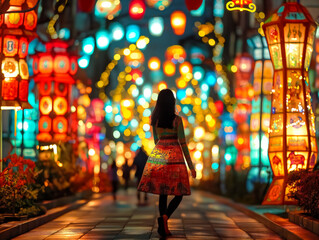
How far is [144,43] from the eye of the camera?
33.5 m

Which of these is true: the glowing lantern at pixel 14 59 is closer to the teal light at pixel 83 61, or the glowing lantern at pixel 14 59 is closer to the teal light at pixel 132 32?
the teal light at pixel 132 32

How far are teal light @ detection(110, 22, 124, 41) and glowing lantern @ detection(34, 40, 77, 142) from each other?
1.88 meters

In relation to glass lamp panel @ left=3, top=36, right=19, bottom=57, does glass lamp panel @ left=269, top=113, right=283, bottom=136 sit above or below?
below

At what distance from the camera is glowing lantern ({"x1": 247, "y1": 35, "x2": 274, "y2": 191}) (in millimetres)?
29219

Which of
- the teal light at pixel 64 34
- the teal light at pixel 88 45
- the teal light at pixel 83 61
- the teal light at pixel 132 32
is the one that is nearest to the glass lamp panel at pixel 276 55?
the teal light at pixel 132 32

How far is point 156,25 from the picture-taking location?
30.7m

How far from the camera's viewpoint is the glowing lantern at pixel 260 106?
29219 millimetres

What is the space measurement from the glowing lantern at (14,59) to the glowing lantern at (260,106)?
12382 mm

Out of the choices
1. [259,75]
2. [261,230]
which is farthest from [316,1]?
[261,230]

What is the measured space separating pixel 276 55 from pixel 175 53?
19.2 m

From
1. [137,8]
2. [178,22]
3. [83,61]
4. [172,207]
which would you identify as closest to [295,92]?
[172,207]

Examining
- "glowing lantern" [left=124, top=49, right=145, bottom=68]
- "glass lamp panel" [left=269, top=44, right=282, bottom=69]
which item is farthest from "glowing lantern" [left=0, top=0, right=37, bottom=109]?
"glowing lantern" [left=124, top=49, right=145, bottom=68]

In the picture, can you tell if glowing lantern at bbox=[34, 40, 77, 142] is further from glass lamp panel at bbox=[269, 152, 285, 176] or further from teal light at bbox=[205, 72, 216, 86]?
teal light at bbox=[205, 72, 216, 86]

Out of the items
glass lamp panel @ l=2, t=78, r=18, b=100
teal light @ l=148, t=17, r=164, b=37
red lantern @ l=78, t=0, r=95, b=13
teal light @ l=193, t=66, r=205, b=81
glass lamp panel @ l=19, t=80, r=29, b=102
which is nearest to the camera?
glass lamp panel @ l=2, t=78, r=18, b=100
